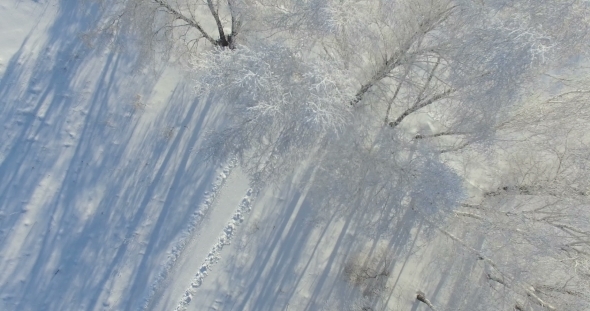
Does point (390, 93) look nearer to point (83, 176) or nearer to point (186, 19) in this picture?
point (186, 19)

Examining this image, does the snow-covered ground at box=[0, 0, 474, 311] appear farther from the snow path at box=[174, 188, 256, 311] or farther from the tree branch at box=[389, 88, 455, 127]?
the tree branch at box=[389, 88, 455, 127]

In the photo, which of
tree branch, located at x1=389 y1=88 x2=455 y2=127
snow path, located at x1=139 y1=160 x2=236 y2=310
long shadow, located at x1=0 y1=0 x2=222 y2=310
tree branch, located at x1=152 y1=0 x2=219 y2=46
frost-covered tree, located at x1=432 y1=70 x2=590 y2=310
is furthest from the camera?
snow path, located at x1=139 y1=160 x2=236 y2=310

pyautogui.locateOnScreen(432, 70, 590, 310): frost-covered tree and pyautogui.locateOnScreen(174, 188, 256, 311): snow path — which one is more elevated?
pyautogui.locateOnScreen(432, 70, 590, 310): frost-covered tree

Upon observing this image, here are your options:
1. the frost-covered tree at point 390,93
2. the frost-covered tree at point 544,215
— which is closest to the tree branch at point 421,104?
the frost-covered tree at point 390,93

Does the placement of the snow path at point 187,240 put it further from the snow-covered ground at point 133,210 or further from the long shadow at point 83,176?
the long shadow at point 83,176

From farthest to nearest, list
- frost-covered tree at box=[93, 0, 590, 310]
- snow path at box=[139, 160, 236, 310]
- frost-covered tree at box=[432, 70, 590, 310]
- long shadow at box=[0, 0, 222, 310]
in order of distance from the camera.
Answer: snow path at box=[139, 160, 236, 310]
long shadow at box=[0, 0, 222, 310]
frost-covered tree at box=[432, 70, 590, 310]
frost-covered tree at box=[93, 0, 590, 310]

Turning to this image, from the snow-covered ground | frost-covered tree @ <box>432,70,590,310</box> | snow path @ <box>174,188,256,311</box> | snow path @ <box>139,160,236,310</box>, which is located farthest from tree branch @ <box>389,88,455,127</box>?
snow path @ <box>139,160,236,310</box>
